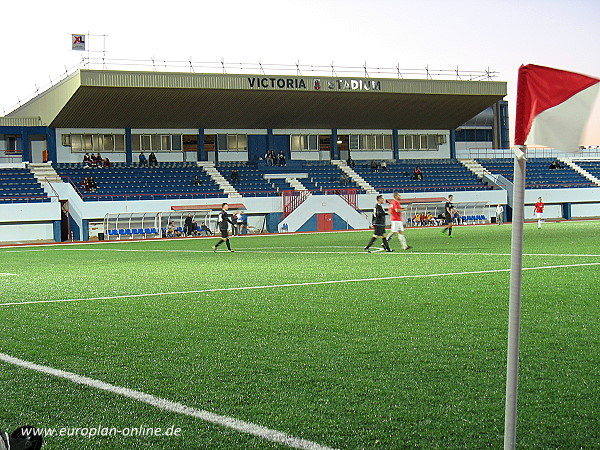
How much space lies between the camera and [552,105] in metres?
3.95

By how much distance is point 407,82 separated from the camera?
6106cm

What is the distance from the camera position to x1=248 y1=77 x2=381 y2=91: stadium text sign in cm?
5716

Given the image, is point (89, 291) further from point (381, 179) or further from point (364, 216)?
point (381, 179)

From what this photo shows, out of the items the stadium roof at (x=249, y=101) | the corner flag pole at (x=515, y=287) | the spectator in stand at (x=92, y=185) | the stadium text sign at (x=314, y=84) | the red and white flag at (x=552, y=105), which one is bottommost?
the corner flag pole at (x=515, y=287)

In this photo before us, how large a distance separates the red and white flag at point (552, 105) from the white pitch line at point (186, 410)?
7.21 feet

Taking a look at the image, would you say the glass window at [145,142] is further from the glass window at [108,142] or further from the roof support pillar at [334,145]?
the roof support pillar at [334,145]

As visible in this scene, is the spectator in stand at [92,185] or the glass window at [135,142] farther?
the glass window at [135,142]

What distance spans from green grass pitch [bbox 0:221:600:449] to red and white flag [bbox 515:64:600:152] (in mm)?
1908

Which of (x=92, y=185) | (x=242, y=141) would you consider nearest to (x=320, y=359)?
(x=92, y=185)

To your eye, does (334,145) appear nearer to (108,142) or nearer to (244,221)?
(244,221)

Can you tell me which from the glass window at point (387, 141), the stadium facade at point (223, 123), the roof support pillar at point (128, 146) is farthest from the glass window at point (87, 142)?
the glass window at point (387, 141)

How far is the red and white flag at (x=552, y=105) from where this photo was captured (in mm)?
3916

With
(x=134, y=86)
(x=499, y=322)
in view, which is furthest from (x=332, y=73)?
(x=499, y=322)

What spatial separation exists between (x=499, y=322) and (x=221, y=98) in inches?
1976
